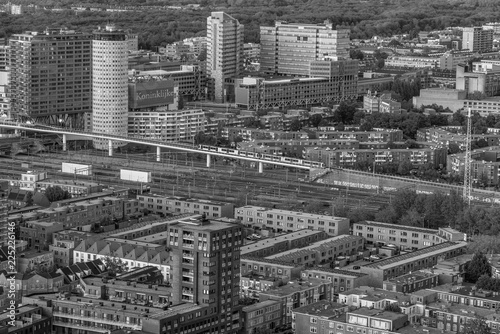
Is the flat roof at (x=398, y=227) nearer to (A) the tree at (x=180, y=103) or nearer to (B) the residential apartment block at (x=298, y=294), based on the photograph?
(B) the residential apartment block at (x=298, y=294)

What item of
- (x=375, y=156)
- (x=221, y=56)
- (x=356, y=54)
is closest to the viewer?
(x=375, y=156)

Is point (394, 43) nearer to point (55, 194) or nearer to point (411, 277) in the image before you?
point (55, 194)

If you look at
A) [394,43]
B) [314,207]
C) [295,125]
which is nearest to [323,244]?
[314,207]

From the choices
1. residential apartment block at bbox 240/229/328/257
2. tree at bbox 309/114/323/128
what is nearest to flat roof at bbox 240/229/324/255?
residential apartment block at bbox 240/229/328/257

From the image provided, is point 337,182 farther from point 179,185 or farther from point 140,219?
point 140,219

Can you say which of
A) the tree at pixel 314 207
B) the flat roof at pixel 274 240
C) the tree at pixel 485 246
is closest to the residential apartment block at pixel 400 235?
the tree at pixel 485 246

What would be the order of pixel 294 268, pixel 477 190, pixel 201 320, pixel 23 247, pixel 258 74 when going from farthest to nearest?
pixel 258 74
pixel 477 190
pixel 23 247
pixel 294 268
pixel 201 320

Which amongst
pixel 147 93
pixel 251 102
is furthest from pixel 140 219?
pixel 251 102
